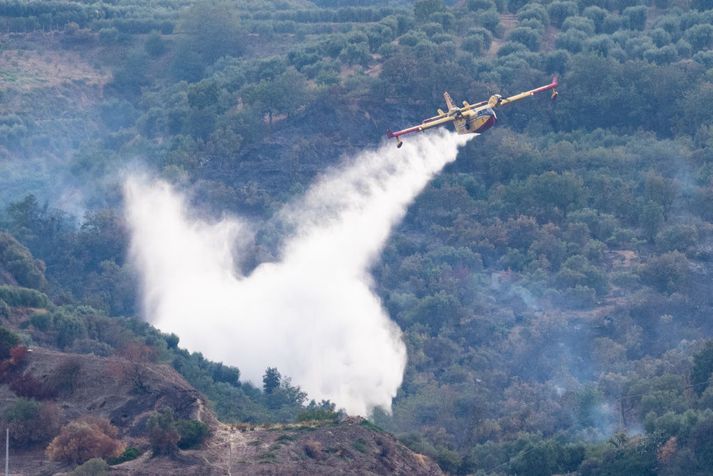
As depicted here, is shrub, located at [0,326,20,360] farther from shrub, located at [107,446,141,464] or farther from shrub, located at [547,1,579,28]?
shrub, located at [547,1,579,28]

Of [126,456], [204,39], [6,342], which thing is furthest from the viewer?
[204,39]

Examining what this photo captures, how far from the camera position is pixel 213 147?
147 m

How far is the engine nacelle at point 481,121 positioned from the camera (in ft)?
354

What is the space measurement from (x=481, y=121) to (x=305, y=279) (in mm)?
24115

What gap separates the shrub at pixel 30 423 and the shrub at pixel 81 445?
5.53 feet

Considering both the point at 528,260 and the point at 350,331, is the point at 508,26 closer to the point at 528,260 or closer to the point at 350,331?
the point at 528,260

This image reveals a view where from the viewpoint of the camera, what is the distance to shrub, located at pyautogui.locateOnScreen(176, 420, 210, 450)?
269ft

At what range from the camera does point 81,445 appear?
80938 millimetres

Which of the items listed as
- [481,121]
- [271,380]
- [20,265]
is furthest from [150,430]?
[20,265]

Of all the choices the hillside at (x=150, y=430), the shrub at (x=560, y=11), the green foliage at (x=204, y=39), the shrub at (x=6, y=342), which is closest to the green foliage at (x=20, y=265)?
the shrub at (x=6, y=342)

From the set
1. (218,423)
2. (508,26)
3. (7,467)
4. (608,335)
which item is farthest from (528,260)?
(7,467)

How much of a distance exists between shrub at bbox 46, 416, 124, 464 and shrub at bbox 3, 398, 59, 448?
1.69 metres

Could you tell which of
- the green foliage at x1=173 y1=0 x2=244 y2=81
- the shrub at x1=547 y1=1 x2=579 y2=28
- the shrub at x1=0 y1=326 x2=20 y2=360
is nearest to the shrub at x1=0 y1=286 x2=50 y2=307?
the shrub at x1=0 y1=326 x2=20 y2=360

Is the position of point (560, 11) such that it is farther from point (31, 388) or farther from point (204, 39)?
point (31, 388)
